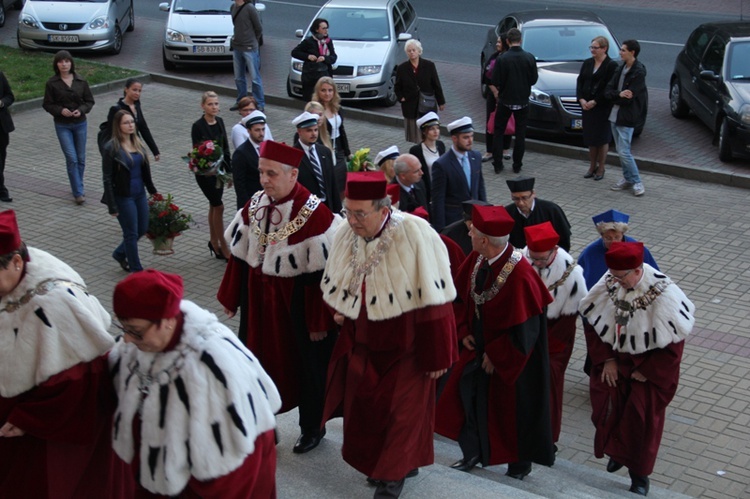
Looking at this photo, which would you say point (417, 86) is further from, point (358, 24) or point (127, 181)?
point (127, 181)

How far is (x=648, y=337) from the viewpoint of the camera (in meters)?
7.07

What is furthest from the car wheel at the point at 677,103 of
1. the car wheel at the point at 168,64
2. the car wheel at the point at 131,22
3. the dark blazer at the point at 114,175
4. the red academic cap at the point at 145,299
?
the red academic cap at the point at 145,299

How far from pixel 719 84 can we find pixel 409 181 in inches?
318

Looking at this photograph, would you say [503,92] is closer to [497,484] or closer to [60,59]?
[60,59]

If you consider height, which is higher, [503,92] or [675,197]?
[503,92]

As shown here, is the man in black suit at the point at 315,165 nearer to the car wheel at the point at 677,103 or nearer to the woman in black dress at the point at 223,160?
the woman in black dress at the point at 223,160

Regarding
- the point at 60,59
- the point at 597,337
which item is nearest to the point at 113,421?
the point at 597,337

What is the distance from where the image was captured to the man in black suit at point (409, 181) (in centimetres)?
900

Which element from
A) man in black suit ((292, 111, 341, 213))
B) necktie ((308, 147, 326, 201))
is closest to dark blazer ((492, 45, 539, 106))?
man in black suit ((292, 111, 341, 213))

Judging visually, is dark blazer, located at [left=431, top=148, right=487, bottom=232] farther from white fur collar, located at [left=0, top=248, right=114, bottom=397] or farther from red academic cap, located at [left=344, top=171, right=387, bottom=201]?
white fur collar, located at [left=0, top=248, right=114, bottom=397]

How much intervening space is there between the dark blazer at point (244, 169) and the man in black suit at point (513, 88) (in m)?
5.52

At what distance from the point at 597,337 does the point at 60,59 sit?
836 centimetres

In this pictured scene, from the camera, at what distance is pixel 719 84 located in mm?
15211

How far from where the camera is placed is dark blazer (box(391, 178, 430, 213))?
361 inches
